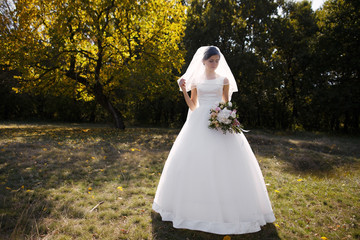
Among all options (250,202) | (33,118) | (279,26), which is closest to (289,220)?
(250,202)

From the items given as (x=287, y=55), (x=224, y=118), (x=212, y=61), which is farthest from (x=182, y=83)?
(x=287, y=55)

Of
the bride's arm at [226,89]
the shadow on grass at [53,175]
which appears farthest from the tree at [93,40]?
the bride's arm at [226,89]

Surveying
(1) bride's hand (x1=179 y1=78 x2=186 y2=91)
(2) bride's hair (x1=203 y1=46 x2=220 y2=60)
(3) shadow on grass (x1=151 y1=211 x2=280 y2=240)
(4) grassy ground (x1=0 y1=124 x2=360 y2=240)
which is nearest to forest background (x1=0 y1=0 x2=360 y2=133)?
(4) grassy ground (x1=0 y1=124 x2=360 y2=240)

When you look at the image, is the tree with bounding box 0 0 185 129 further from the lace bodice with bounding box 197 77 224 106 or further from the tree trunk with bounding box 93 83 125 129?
the lace bodice with bounding box 197 77 224 106

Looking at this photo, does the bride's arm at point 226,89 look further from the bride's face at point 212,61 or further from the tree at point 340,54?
the tree at point 340,54

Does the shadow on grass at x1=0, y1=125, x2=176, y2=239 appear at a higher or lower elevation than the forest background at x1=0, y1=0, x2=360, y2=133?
lower

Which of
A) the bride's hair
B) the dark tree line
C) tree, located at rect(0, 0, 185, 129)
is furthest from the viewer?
the dark tree line

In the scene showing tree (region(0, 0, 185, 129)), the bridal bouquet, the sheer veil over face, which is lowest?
the bridal bouquet

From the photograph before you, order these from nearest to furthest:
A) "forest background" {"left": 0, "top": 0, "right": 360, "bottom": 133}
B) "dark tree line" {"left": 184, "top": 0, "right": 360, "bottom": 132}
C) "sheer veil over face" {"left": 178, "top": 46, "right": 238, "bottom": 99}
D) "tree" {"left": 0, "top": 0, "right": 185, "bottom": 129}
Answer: "sheer veil over face" {"left": 178, "top": 46, "right": 238, "bottom": 99}
"tree" {"left": 0, "top": 0, "right": 185, "bottom": 129}
"forest background" {"left": 0, "top": 0, "right": 360, "bottom": 133}
"dark tree line" {"left": 184, "top": 0, "right": 360, "bottom": 132}

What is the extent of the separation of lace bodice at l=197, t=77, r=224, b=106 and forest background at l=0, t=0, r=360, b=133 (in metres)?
9.22

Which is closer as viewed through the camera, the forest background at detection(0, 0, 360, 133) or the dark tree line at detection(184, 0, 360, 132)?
the forest background at detection(0, 0, 360, 133)

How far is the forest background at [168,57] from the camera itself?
1230 cm

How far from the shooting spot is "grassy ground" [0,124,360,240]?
11.3 feet

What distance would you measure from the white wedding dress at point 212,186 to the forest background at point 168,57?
9870 mm
